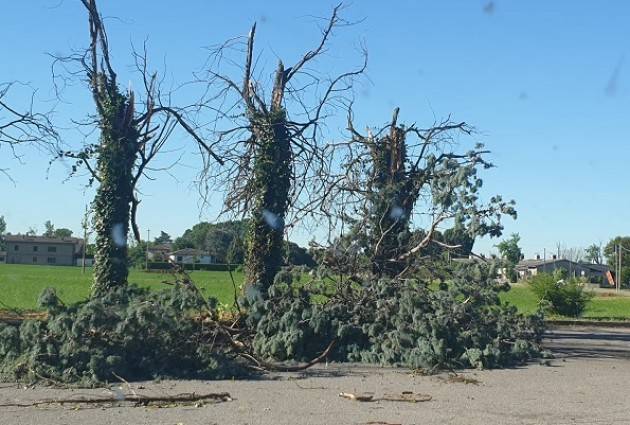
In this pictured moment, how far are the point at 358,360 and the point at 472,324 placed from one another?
7.68ft

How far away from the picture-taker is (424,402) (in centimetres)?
1164

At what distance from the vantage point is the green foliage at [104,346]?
41.6 ft

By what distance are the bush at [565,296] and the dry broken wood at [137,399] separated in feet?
82.1

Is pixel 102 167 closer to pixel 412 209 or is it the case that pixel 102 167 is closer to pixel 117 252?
pixel 117 252

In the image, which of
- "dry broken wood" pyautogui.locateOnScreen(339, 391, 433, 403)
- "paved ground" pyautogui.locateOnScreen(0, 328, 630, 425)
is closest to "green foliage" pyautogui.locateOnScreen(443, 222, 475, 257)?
"paved ground" pyautogui.locateOnScreen(0, 328, 630, 425)

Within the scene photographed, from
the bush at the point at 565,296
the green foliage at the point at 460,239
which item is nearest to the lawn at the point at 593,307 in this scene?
the bush at the point at 565,296

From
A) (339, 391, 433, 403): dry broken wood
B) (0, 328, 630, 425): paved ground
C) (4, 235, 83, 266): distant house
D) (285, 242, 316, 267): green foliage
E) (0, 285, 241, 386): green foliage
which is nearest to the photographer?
(0, 328, 630, 425): paved ground

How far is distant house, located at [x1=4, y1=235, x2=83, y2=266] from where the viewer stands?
463ft

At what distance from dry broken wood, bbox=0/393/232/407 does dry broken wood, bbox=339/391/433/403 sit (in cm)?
166

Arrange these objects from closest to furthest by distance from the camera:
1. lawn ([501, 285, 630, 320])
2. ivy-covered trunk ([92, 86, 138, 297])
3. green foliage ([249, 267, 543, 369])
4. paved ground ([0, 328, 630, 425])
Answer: paved ground ([0, 328, 630, 425]), green foliage ([249, 267, 543, 369]), ivy-covered trunk ([92, 86, 138, 297]), lawn ([501, 285, 630, 320])

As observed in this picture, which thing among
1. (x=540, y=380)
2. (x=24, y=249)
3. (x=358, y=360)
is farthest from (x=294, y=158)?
(x=24, y=249)

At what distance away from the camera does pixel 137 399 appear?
11148mm

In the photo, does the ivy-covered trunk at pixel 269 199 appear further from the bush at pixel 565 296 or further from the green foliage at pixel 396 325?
the bush at pixel 565 296

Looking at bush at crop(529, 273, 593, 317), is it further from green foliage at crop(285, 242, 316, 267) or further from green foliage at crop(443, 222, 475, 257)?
green foliage at crop(285, 242, 316, 267)
